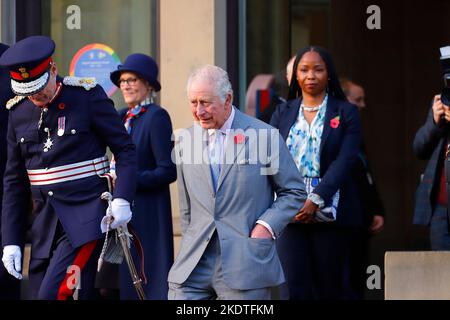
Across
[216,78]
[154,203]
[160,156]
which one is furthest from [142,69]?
[216,78]

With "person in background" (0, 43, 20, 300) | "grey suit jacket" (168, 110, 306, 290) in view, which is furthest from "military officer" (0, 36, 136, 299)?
"grey suit jacket" (168, 110, 306, 290)

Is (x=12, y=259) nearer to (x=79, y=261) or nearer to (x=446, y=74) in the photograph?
(x=79, y=261)

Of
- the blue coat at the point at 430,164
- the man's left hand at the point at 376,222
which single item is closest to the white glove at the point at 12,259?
the blue coat at the point at 430,164

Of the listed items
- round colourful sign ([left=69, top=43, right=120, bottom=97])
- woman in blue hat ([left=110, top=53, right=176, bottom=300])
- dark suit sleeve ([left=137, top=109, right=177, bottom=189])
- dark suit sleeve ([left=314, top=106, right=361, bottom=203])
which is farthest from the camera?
round colourful sign ([left=69, top=43, right=120, bottom=97])

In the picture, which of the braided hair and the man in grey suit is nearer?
the man in grey suit

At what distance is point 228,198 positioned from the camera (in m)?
6.69

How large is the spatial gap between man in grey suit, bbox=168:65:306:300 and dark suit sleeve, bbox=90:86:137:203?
2.07ft

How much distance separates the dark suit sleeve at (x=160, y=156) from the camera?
8664 millimetres

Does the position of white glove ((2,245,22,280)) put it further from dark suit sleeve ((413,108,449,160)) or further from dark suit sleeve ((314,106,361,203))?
dark suit sleeve ((413,108,449,160))

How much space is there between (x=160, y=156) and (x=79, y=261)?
5.58 feet

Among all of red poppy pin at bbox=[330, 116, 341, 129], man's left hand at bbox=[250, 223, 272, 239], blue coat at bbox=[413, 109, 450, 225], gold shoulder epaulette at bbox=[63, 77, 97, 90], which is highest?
gold shoulder epaulette at bbox=[63, 77, 97, 90]

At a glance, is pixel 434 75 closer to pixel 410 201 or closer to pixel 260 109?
pixel 410 201

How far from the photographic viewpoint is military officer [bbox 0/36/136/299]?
283 inches

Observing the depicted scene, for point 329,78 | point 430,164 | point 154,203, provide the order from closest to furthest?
point 430,164 → point 329,78 → point 154,203
